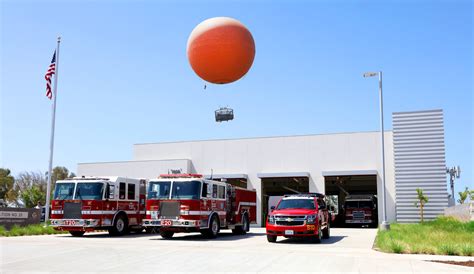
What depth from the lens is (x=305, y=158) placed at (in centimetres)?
3891

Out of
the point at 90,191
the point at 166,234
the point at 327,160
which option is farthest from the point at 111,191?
the point at 327,160

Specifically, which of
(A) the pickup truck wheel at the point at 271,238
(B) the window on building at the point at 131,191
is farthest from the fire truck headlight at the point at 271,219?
(B) the window on building at the point at 131,191

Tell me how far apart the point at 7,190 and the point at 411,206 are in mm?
59980

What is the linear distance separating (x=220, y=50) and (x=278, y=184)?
134 feet

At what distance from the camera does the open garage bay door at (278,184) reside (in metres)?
38.9

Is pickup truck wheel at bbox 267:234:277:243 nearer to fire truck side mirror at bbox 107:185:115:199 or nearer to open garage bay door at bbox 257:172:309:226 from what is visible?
fire truck side mirror at bbox 107:185:115:199

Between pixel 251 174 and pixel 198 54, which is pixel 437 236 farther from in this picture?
pixel 251 174

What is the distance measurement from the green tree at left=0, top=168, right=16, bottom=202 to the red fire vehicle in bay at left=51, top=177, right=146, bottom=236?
2056 inches

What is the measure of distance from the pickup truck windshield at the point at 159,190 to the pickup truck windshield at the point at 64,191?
11.7 feet

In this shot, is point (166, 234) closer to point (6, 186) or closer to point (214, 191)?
point (214, 191)

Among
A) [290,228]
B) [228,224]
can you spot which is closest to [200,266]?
[290,228]

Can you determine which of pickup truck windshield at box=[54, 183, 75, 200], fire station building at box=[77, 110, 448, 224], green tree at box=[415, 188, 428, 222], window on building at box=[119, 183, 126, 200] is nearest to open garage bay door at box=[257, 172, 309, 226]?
fire station building at box=[77, 110, 448, 224]

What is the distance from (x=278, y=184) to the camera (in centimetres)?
5038

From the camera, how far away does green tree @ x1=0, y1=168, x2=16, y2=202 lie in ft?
225
